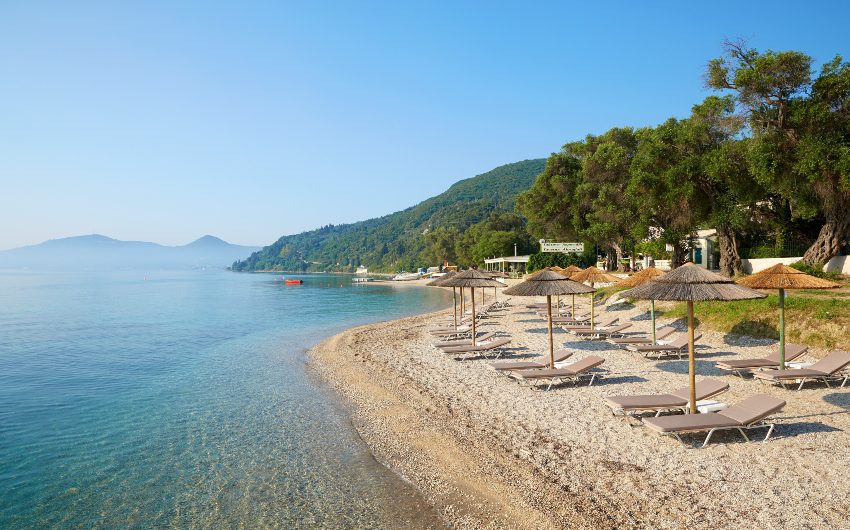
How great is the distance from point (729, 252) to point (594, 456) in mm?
24829

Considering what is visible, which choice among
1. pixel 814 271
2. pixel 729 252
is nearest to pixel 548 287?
pixel 814 271

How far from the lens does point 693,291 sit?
26.9 feet

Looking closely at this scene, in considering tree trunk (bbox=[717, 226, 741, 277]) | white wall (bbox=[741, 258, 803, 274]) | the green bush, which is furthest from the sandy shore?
tree trunk (bbox=[717, 226, 741, 277])

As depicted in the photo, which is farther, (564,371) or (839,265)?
(839,265)

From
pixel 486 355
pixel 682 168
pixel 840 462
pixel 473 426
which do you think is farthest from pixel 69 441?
pixel 682 168

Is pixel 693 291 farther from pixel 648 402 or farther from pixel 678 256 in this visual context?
pixel 678 256

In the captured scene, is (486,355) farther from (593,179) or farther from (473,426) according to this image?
(593,179)

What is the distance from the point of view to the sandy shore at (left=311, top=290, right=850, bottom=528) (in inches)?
228

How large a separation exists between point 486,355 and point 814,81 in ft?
57.7

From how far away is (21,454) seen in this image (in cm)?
962

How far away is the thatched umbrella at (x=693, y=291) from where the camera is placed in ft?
26.6

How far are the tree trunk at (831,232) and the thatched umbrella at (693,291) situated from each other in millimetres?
17162

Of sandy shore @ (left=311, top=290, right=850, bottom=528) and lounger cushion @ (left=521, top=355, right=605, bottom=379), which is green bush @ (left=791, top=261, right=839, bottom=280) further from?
lounger cushion @ (left=521, top=355, right=605, bottom=379)

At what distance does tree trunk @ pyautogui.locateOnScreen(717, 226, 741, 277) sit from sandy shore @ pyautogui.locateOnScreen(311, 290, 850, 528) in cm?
1612
